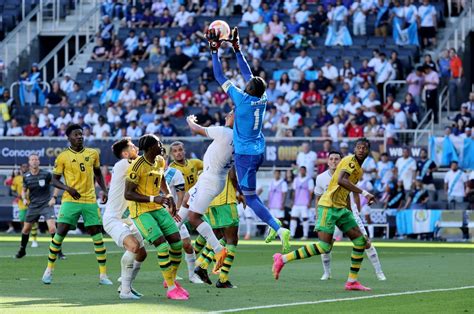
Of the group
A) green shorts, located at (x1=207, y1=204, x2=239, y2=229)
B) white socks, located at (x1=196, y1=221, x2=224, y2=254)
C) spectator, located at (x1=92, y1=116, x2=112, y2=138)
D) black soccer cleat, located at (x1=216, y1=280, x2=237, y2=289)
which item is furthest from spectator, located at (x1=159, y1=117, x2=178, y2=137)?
black soccer cleat, located at (x1=216, y1=280, x2=237, y2=289)

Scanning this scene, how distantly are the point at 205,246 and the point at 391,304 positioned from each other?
465 cm

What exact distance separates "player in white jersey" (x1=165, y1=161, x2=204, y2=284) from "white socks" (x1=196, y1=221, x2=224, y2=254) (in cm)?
75

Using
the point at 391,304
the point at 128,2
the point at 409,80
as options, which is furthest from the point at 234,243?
the point at 128,2

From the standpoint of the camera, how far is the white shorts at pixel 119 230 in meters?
17.7

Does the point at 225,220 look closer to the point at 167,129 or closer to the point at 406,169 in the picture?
the point at 406,169

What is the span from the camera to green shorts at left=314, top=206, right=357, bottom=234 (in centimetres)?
1897

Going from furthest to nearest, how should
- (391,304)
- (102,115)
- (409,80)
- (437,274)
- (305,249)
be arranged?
1. (102,115)
2. (409,80)
3. (437,274)
4. (305,249)
5. (391,304)

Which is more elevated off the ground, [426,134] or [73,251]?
[426,134]

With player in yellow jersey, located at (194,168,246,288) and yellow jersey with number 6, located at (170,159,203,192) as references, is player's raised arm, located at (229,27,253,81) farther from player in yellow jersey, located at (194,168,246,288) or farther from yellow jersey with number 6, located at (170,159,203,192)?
yellow jersey with number 6, located at (170,159,203,192)

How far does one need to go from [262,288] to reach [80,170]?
13.2 ft

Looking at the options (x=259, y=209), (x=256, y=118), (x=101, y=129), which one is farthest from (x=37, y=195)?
(x=101, y=129)

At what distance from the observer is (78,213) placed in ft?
68.1

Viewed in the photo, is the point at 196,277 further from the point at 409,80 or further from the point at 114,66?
the point at 114,66

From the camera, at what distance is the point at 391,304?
16.2 metres
